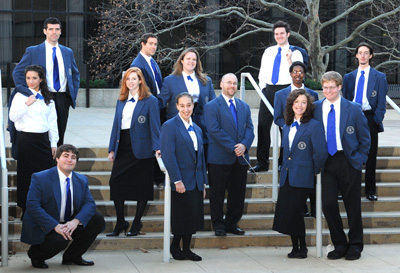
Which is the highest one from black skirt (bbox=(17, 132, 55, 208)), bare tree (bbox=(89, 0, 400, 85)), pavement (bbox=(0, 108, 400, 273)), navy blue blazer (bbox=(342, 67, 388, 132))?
bare tree (bbox=(89, 0, 400, 85))

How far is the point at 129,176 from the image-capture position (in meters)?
8.84

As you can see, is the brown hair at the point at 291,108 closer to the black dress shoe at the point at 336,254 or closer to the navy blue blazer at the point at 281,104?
the navy blue blazer at the point at 281,104

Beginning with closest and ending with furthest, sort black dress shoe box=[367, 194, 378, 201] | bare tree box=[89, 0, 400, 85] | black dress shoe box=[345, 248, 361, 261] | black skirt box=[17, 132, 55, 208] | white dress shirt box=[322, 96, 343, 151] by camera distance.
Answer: black dress shoe box=[345, 248, 361, 261], white dress shirt box=[322, 96, 343, 151], black skirt box=[17, 132, 55, 208], black dress shoe box=[367, 194, 378, 201], bare tree box=[89, 0, 400, 85]

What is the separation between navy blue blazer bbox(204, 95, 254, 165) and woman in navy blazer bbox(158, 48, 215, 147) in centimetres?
54

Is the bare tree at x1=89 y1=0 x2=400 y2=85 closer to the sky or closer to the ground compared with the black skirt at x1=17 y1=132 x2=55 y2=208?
closer to the sky

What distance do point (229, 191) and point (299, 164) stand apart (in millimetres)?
1089

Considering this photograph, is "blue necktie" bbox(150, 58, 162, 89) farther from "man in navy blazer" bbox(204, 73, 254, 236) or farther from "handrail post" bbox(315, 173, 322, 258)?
"handrail post" bbox(315, 173, 322, 258)

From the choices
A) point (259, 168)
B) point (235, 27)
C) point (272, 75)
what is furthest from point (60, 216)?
point (235, 27)

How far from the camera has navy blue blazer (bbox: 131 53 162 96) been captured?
946 centimetres

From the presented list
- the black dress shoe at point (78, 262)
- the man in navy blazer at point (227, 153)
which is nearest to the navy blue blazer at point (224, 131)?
the man in navy blazer at point (227, 153)

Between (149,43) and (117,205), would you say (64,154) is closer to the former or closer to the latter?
(117,205)

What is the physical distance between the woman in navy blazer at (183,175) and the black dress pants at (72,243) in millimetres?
833

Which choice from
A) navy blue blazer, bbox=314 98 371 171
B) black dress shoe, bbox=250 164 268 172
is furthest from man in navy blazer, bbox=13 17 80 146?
navy blue blazer, bbox=314 98 371 171

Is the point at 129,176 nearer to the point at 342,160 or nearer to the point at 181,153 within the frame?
the point at 181,153
